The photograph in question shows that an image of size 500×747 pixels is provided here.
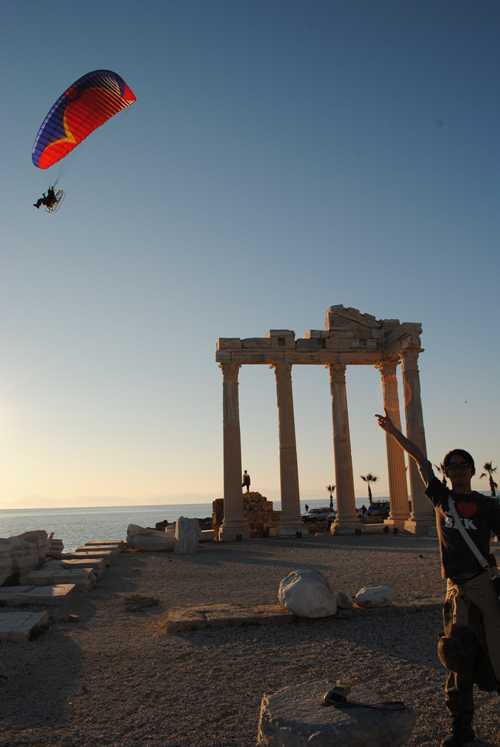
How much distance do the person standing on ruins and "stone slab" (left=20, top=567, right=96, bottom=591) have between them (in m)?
8.16

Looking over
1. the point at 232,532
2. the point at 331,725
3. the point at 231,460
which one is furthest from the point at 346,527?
the point at 331,725

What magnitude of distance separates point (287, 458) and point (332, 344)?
226 inches

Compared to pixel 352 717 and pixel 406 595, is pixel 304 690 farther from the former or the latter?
pixel 406 595

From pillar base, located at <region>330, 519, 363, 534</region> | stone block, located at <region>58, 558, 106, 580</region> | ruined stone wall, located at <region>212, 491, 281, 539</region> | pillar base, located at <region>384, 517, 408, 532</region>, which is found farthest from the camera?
ruined stone wall, located at <region>212, 491, 281, 539</region>

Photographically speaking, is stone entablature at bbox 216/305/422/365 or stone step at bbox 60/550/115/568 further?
stone entablature at bbox 216/305/422/365

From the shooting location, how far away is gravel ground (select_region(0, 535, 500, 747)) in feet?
13.8

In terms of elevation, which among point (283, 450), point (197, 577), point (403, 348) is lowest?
point (197, 577)

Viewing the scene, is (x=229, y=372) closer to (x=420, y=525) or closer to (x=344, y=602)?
(x=420, y=525)

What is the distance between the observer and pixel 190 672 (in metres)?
5.56

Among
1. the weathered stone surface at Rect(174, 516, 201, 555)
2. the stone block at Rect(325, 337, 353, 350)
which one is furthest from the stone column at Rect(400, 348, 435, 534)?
the weathered stone surface at Rect(174, 516, 201, 555)

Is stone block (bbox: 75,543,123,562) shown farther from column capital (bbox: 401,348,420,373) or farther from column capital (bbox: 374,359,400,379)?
column capital (bbox: 374,359,400,379)

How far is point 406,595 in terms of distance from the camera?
8742 millimetres

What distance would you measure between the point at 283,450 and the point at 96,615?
15.6 meters

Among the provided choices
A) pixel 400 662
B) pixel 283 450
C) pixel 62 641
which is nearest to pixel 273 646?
pixel 400 662
